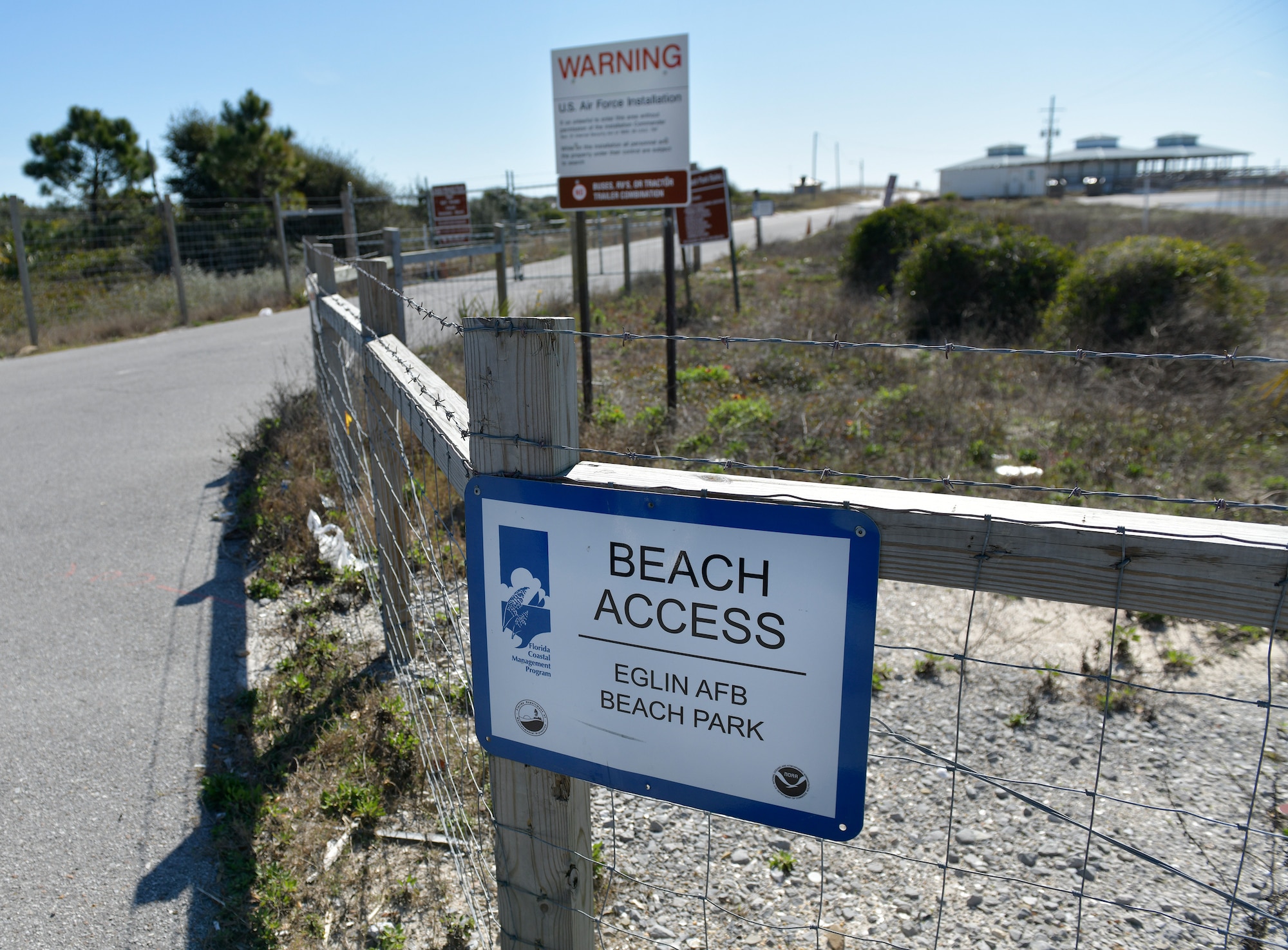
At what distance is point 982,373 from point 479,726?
318 inches

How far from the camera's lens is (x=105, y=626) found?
14.1ft

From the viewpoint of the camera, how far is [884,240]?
15.4 m

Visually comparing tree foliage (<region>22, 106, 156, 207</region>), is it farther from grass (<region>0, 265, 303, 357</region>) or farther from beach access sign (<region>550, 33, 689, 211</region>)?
beach access sign (<region>550, 33, 689, 211</region>)

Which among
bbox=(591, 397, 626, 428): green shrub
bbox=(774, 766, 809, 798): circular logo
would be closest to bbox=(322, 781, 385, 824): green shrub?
bbox=(774, 766, 809, 798): circular logo

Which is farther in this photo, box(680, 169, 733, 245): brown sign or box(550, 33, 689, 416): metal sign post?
box(680, 169, 733, 245): brown sign

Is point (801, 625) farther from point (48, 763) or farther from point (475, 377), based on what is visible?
point (48, 763)

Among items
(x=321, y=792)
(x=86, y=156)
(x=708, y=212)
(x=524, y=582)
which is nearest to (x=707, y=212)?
(x=708, y=212)

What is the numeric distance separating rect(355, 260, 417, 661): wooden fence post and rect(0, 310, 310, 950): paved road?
0.84 metres

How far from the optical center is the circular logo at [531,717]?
1729 mm

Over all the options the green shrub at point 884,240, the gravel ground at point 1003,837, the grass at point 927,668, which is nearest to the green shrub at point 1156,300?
the green shrub at point 884,240

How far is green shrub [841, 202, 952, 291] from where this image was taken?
1512cm

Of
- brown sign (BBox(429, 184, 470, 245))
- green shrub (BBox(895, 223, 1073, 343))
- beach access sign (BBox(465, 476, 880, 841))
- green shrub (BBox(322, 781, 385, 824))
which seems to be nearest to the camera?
beach access sign (BBox(465, 476, 880, 841))

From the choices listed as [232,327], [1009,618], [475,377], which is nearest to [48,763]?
[475,377]

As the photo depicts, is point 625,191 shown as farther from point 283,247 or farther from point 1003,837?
point 283,247
